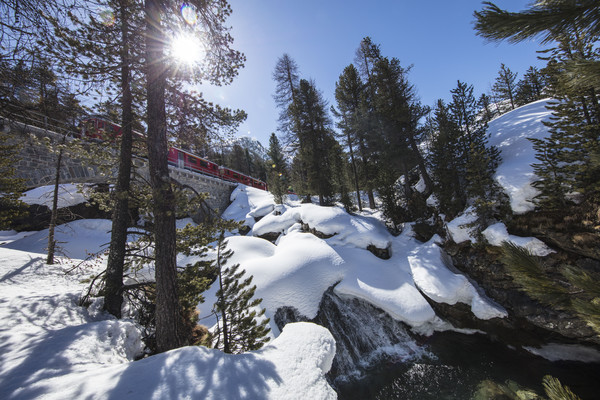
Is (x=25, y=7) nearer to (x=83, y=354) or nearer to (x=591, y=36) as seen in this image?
(x=83, y=354)

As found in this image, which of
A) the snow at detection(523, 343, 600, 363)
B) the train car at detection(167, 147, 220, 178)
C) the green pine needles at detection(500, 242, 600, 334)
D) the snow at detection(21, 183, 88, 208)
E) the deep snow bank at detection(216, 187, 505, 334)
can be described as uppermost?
the train car at detection(167, 147, 220, 178)

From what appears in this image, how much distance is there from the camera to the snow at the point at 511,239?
25.1 feet

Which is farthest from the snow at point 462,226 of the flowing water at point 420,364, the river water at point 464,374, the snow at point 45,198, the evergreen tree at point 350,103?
the snow at point 45,198

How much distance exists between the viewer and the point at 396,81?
1620cm

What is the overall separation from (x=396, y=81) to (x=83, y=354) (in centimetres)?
2056

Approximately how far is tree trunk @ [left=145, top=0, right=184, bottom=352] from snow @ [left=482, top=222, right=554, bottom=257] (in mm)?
10397

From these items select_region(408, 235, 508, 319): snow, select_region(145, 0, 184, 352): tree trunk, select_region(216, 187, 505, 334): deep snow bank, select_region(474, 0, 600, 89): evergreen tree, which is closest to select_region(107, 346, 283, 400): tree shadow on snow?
select_region(145, 0, 184, 352): tree trunk

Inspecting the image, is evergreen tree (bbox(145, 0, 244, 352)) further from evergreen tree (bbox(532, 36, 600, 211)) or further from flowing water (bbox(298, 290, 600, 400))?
evergreen tree (bbox(532, 36, 600, 211))

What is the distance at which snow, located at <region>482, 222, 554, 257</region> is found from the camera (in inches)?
301

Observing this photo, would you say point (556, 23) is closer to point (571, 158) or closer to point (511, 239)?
point (511, 239)

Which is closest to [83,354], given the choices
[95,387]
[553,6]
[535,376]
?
[95,387]

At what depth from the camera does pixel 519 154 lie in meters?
10.1

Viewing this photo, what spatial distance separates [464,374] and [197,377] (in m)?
9.07

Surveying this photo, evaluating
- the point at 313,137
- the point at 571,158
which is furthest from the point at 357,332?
the point at 313,137
